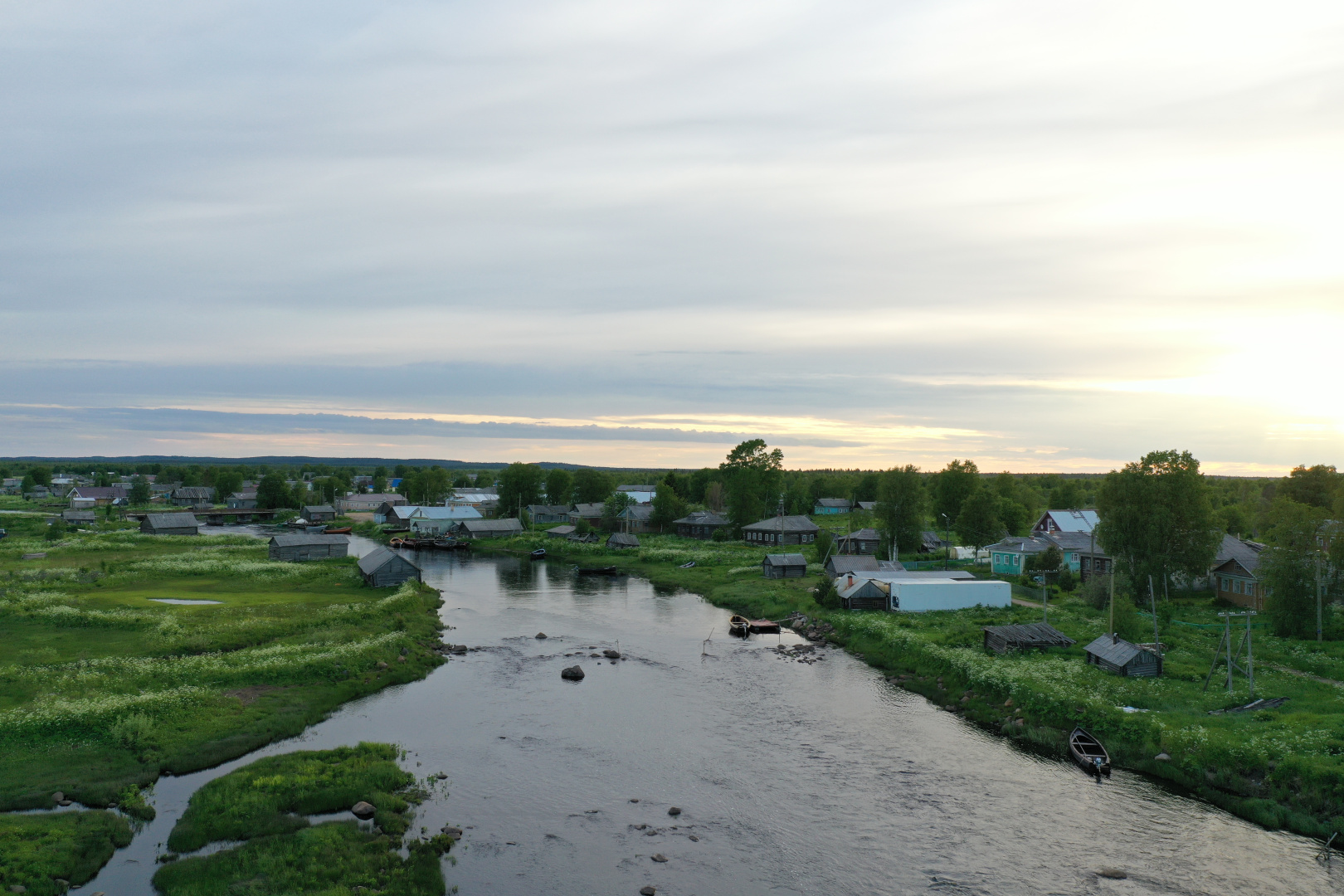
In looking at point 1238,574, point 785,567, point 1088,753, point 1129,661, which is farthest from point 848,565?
point 1088,753

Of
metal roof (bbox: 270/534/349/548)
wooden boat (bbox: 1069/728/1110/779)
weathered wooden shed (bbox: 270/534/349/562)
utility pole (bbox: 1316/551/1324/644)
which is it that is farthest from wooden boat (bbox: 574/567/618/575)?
utility pole (bbox: 1316/551/1324/644)

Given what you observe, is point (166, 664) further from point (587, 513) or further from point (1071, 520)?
point (587, 513)

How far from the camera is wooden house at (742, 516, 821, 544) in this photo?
103 m

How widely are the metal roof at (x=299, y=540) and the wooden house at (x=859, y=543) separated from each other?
199ft

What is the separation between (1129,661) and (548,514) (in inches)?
4592

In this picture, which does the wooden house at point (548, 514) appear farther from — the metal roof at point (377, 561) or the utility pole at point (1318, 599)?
the utility pole at point (1318, 599)

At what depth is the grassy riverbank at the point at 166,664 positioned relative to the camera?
96.0 feet

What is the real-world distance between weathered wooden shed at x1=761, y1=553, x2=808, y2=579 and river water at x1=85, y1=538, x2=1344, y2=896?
1283 inches

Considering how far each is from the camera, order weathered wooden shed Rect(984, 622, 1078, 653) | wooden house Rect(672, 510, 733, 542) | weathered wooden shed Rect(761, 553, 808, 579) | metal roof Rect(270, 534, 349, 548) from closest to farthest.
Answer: weathered wooden shed Rect(984, 622, 1078, 653) < weathered wooden shed Rect(761, 553, 808, 579) < metal roof Rect(270, 534, 349, 548) < wooden house Rect(672, 510, 733, 542)

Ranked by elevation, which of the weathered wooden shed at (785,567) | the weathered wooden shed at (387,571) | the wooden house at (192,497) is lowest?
the wooden house at (192,497)

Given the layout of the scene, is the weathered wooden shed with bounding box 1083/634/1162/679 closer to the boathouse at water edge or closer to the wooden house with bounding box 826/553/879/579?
the wooden house with bounding box 826/553/879/579

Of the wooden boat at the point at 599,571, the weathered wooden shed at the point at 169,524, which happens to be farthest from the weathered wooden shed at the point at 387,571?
the weathered wooden shed at the point at 169,524

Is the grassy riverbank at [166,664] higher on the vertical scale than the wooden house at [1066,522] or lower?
lower

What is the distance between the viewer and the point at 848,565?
240ft
